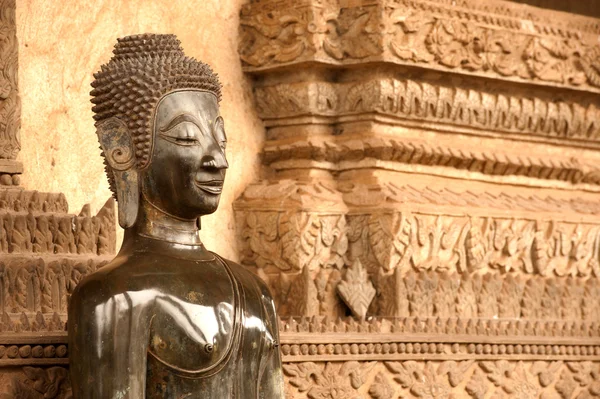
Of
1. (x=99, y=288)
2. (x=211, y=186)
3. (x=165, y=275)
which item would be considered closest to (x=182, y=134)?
(x=211, y=186)

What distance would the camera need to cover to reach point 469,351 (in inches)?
260

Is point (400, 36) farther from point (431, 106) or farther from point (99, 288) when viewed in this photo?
point (99, 288)

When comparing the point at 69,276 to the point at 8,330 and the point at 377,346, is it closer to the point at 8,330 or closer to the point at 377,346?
the point at 8,330

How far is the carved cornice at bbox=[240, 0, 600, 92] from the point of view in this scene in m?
7.17

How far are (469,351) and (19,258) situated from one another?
6.87ft

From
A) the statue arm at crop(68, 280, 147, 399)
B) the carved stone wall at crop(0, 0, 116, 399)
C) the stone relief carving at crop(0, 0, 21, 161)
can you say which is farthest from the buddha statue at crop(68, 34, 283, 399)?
the stone relief carving at crop(0, 0, 21, 161)

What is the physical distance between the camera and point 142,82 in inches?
195

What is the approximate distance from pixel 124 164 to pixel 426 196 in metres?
2.58

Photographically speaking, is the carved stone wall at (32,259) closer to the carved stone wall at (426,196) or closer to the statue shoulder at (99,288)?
the statue shoulder at (99,288)

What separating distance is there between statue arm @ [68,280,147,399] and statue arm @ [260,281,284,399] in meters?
0.52

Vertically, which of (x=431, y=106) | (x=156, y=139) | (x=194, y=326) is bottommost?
(x=194, y=326)

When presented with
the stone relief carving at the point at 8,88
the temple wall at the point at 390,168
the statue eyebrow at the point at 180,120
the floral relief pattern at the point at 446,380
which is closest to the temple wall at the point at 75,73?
the temple wall at the point at 390,168

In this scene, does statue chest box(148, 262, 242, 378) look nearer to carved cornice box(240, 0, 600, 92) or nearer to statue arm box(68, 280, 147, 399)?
statue arm box(68, 280, 147, 399)

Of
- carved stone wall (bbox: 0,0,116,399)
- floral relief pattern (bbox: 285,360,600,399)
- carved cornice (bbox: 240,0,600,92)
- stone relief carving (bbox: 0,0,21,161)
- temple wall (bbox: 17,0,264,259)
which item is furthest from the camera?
carved cornice (bbox: 240,0,600,92)
